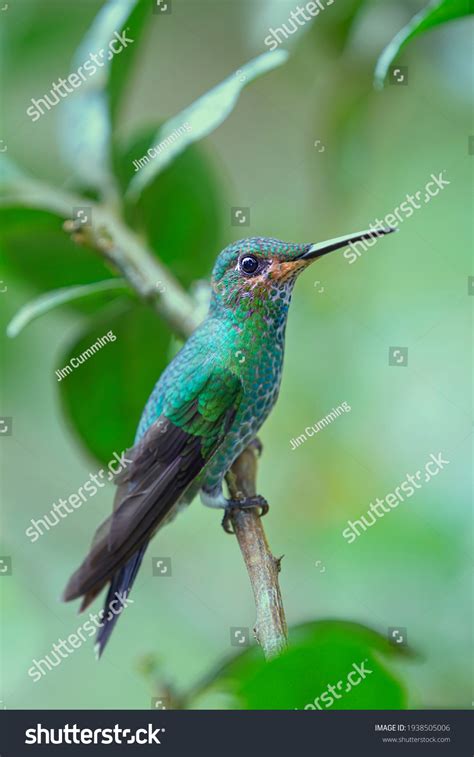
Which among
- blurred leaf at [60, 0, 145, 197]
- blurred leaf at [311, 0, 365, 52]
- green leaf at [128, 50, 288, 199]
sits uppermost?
blurred leaf at [60, 0, 145, 197]
